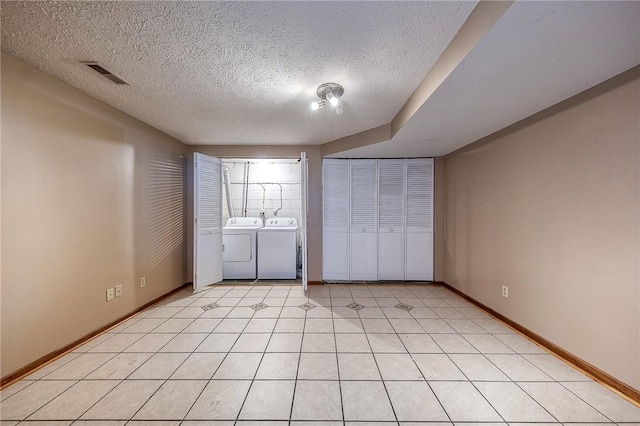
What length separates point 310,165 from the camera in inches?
142

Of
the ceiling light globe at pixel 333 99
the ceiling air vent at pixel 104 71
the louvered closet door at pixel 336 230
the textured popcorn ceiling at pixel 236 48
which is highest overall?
the ceiling air vent at pixel 104 71

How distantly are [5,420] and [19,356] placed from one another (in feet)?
1.51

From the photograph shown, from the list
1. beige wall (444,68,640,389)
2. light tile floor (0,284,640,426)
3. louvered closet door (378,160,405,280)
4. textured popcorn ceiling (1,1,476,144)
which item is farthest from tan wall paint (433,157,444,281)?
textured popcorn ceiling (1,1,476,144)

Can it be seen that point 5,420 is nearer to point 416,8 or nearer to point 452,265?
point 416,8

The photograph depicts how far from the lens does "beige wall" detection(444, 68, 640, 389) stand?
143 cm

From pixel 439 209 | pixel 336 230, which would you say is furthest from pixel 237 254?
pixel 439 209

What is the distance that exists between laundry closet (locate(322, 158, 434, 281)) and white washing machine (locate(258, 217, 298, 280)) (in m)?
0.60

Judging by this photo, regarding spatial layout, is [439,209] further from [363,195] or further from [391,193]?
[363,195]

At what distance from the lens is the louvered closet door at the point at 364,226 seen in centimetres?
366

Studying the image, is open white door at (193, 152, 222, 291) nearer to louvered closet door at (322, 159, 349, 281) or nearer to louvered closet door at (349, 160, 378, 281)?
louvered closet door at (322, 159, 349, 281)

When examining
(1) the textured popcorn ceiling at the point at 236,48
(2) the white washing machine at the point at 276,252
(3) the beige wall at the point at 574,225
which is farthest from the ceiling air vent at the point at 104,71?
(3) the beige wall at the point at 574,225

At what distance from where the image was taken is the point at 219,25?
1.25 m

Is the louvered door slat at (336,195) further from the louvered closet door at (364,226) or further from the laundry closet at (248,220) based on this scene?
the laundry closet at (248,220)

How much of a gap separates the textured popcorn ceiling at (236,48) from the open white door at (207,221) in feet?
3.83
